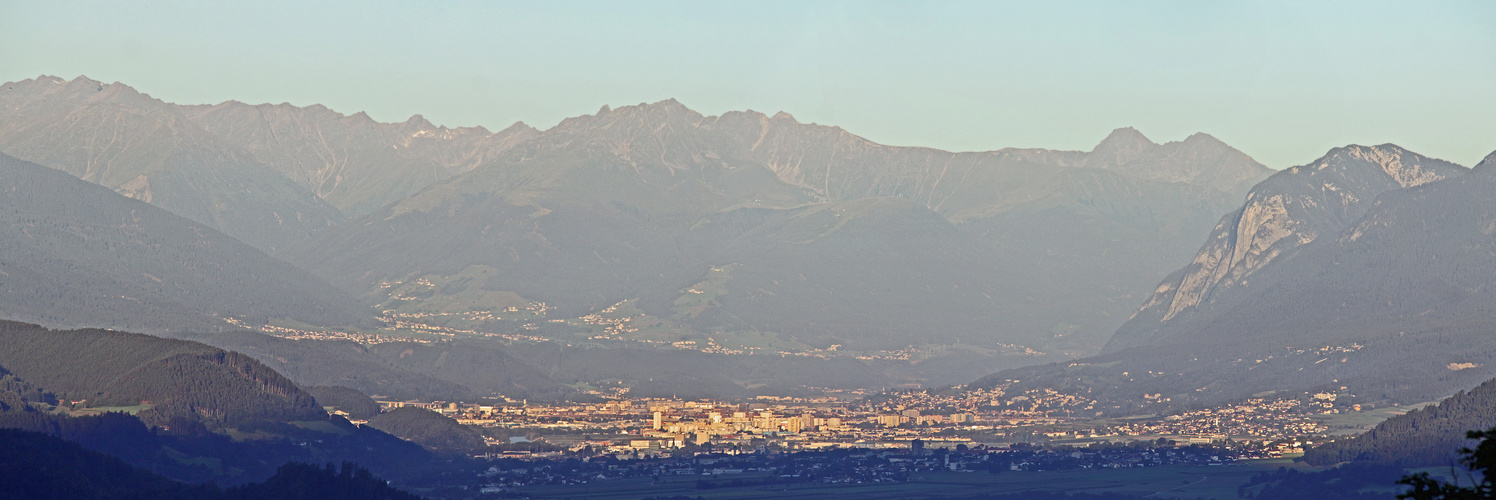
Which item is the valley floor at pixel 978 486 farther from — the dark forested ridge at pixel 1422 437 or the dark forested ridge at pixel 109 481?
the dark forested ridge at pixel 109 481

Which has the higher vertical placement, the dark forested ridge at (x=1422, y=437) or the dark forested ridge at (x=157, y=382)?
the dark forested ridge at (x=157, y=382)

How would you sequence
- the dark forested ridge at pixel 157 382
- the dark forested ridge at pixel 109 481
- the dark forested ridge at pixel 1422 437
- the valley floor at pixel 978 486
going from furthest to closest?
the dark forested ridge at pixel 157 382, the dark forested ridge at pixel 1422 437, the valley floor at pixel 978 486, the dark forested ridge at pixel 109 481

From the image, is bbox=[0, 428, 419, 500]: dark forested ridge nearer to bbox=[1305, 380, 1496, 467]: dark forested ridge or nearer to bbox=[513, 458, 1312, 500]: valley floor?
bbox=[513, 458, 1312, 500]: valley floor

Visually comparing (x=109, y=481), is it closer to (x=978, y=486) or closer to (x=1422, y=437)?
(x=978, y=486)

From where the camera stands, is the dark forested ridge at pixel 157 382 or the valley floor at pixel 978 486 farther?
the dark forested ridge at pixel 157 382

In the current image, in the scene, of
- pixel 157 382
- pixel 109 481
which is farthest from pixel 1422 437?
pixel 109 481

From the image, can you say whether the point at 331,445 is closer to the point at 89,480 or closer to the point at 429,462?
the point at 429,462

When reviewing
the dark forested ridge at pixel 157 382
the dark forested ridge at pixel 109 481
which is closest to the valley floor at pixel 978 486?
the dark forested ridge at pixel 109 481
